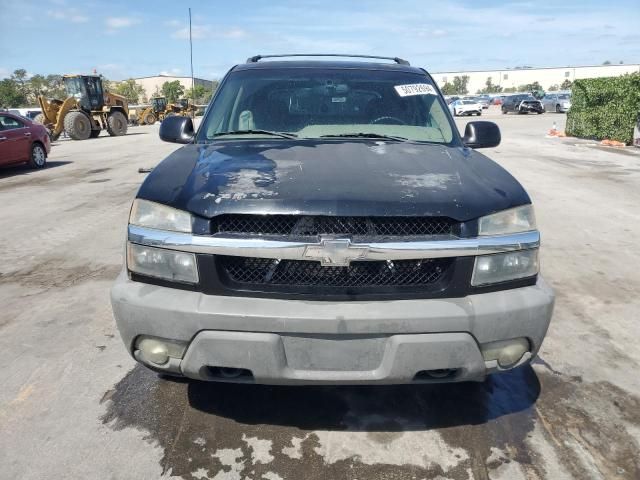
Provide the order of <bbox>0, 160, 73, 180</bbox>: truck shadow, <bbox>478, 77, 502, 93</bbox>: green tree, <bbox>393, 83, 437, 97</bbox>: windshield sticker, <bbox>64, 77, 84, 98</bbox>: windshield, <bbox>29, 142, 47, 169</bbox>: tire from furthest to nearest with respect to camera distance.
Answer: <bbox>478, 77, 502, 93</bbox>: green tree
<bbox>64, 77, 84, 98</bbox>: windshield
<bbox>29, 142, 47, 169</bbox>: tire
<bbox>0, 160, 73, 180</bbox>: truck shadow
<bbox>393, 83, 437, 97</bbox>: windshield sticker

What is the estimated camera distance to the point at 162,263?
232 centimetres

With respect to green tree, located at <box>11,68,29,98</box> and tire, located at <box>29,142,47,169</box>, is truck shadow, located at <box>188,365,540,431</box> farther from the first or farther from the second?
green tree, located at <box>11,68,29,98</box>

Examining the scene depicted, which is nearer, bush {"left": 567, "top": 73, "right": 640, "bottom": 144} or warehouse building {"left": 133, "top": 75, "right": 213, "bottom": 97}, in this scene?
bush {"left": 567, "top": 73, "right": 640, "bottom": 144}

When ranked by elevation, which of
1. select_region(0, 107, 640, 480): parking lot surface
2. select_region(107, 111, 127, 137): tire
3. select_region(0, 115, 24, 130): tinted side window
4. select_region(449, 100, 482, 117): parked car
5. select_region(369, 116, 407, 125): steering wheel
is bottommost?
select_region(107, 111, 127, 137): tire

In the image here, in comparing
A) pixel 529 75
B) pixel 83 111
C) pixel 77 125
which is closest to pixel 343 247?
pixel 77 125

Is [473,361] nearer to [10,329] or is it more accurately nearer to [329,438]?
[329,438]

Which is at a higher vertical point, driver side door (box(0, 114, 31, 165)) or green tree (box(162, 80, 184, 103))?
driver side door (box(0, 114, 31, 165))

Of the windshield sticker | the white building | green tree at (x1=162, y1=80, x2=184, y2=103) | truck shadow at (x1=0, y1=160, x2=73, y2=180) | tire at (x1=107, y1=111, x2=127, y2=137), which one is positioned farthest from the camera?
the white building

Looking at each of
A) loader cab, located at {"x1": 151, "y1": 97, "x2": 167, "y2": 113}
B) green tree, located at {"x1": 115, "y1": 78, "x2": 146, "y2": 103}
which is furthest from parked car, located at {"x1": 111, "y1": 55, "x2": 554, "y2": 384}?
green tree, located at {"x1": 115, "y1": 78, "x2": 146, "y2": 103}

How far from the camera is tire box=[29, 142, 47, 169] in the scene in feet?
44.6

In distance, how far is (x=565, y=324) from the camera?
153 inches

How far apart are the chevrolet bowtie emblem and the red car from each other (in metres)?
12.8

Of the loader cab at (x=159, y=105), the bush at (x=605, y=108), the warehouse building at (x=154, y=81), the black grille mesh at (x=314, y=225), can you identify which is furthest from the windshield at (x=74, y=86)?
the warehouse building at (x=154, y=81)

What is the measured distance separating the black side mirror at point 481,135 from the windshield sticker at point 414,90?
1.31 ft
